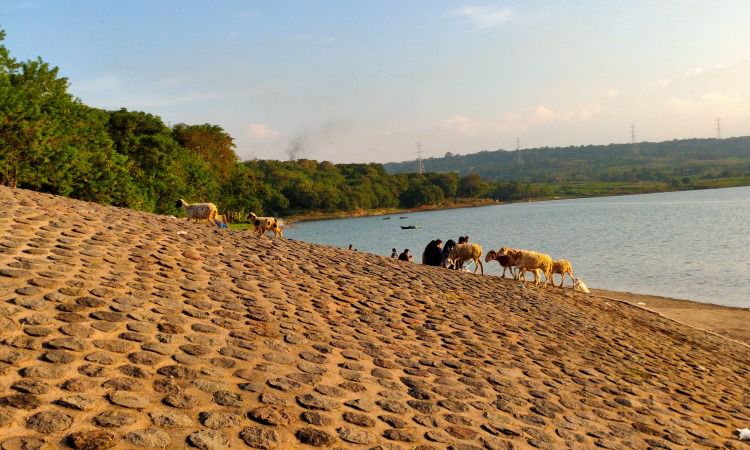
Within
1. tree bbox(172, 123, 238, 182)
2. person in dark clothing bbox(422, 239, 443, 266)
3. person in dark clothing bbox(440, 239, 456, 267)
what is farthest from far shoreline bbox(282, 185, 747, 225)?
person in dark clothing bbox(440, 239, 456, 267)

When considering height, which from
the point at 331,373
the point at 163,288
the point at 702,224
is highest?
the point at 163,288

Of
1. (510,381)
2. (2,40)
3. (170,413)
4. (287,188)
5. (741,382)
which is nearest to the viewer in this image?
(170,413)

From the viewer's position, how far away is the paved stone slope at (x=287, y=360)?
522 centimetres

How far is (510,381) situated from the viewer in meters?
8.55

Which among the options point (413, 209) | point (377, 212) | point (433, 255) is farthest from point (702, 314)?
point (413, 209)

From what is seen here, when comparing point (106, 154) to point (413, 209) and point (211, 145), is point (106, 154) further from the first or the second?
point (413, 209)

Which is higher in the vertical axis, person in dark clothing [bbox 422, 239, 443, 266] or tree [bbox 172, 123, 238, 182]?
tree [bbox 172, 123, 238, 182]

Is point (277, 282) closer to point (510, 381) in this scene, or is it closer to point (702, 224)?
point (510, 381)

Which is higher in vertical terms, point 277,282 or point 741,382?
point 277,282

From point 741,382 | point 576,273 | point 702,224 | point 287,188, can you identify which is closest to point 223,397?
point 741,382

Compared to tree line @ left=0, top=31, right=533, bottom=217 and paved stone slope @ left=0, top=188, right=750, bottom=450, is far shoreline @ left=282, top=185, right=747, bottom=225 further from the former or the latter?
paved stone slope @ left=0, top=188, right=750, bottom=450

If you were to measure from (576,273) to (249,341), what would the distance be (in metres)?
38.1

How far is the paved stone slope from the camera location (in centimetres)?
522

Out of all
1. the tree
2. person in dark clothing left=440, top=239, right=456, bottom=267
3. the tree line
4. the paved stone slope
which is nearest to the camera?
the paved stone slope
